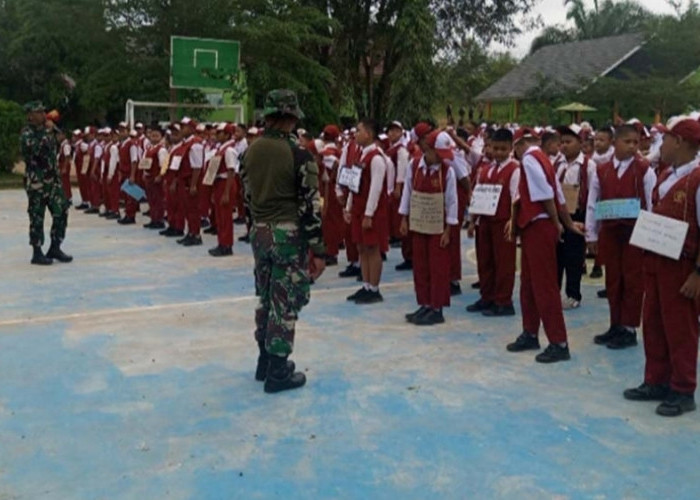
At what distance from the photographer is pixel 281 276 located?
16.6ft

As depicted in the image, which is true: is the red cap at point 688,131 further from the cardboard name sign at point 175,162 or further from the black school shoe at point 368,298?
the cardboard name sign at point 175,162

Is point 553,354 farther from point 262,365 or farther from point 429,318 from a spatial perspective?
point 262,365

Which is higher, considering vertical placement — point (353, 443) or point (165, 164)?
point (165, 164)

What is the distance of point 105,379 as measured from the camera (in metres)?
5.49

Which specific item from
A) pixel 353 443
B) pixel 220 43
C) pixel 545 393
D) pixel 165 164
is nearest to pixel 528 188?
pixel 545 393

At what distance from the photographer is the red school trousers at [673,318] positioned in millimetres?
4688

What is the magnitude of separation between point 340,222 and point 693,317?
19.3 feet

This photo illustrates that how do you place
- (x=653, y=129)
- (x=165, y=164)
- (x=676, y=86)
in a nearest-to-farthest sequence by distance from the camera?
(x=653, y=129), (x=165, y=164), (x=676, y=86)

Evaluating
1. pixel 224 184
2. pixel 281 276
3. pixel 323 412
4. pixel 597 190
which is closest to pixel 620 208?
pixel 597 190

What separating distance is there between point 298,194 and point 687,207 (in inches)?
93.3

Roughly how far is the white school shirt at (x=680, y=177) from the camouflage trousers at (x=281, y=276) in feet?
7.49

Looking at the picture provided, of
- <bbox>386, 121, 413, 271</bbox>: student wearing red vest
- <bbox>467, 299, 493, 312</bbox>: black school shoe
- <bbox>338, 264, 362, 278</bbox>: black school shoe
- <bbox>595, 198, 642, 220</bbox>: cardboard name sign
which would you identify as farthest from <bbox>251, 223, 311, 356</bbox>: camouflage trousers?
<bbox>386, 121, 413, 271</bbox>: student wearing red vest

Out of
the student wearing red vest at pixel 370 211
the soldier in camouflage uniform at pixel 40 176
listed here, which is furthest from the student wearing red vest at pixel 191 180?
the student wearing red vest at pixel 370 211

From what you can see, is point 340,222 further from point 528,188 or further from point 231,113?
point 231,113
